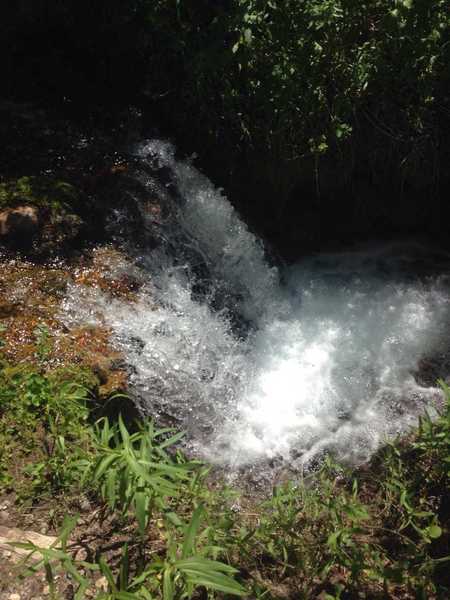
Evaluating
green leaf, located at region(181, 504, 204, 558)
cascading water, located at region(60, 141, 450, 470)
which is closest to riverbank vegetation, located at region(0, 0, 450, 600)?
green leaf, located at region(181, 504, 204, 558)

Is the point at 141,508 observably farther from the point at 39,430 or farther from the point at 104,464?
the point at 39,430

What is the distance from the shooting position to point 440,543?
3.01 metres

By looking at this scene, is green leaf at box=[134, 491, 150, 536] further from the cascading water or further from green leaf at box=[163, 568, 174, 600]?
the cascading water

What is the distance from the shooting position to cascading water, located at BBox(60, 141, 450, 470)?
13.2 ft

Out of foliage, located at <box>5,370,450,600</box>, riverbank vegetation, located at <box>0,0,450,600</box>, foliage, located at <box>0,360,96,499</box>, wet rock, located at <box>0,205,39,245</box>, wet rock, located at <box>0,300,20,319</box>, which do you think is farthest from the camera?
wet rock, located at <box>0,205,39,245</box>

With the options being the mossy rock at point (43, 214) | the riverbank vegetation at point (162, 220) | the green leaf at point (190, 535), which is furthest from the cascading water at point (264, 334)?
the green leaf at point (190, 535)

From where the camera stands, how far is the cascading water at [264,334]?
13.2 ft

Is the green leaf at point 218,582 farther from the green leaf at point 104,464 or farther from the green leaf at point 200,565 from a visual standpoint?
the green leaf at point 104,464

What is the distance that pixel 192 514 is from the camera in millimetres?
2539

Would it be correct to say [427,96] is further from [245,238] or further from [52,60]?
[52,60]

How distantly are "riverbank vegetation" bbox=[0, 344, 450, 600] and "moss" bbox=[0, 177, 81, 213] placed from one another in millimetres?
1529

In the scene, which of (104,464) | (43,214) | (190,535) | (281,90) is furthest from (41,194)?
(190,535)

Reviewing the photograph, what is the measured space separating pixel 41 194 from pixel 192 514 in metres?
3.02

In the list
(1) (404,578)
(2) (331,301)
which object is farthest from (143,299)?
(1) (404,578)
